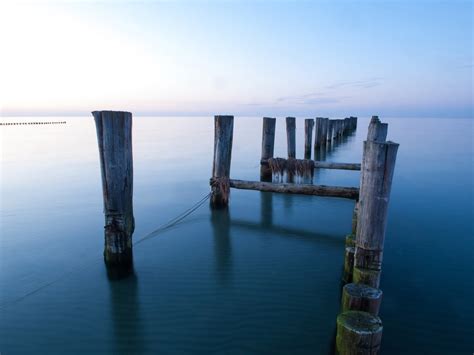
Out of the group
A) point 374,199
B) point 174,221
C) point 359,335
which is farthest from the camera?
point 174,221

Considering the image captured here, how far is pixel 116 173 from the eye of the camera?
451 centimetres

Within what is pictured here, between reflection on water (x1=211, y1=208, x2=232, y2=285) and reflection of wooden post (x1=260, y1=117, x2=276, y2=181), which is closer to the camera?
reflection on water (x1=211, y1=208, x2=232, y2=285)

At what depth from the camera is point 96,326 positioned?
382cm

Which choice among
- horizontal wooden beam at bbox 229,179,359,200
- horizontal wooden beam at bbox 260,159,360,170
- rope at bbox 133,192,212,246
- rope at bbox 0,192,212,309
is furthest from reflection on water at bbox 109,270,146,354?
horizontal wooden beam at bbox 260,159,360,170

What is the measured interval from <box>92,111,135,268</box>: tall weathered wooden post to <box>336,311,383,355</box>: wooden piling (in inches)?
129

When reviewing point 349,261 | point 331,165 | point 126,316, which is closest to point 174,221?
point 126,316

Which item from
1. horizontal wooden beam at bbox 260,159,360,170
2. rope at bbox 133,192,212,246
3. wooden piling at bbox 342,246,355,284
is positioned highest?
horizontal wooden beam at bbox 260,159,360,170

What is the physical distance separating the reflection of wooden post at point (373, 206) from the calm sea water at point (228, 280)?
893 millimetres

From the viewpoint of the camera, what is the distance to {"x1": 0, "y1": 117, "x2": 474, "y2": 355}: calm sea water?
12.0ft

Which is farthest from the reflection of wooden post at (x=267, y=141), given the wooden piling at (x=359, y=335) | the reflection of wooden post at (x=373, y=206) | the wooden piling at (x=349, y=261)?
the wooden piling at (x=359, y=335)

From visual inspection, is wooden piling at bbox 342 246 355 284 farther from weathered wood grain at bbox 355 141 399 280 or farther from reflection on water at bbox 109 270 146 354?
reflection on water at bbox 109 270 146 354

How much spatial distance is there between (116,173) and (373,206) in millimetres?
3343

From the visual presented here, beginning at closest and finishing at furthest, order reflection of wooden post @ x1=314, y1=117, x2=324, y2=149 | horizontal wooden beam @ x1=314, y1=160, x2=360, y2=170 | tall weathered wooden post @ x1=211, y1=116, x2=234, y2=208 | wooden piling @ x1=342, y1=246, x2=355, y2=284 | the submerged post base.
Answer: wooden piling @ x1=342, y1=246, x2=355, y2=284
the submerged post base
tall weathered wooden post @ x1=211, y1=116, x2=234, y2=208
horizontal wooden beam @ x1=314, y1=160, x2=360, y2=170
reflection of wooden post @ x1=314, y1=117, x2=324, y2=149

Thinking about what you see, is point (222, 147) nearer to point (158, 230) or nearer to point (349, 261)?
point (158, 230)
